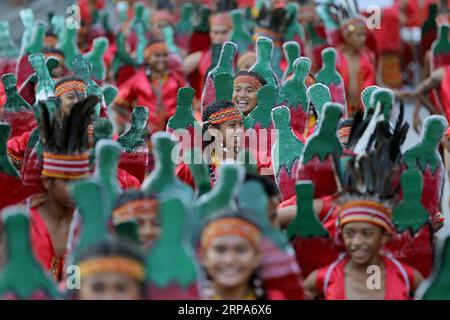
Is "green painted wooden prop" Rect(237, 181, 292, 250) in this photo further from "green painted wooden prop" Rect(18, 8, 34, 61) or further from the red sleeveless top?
"green painted wooden prop" Rect(18, 8, 34, 61)

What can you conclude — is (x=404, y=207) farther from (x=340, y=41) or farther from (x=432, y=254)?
(x=340, y=41)

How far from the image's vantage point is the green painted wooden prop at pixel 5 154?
6304mm

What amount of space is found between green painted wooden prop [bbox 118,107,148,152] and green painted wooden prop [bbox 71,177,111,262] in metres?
2.56

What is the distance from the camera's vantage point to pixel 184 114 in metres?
7.85

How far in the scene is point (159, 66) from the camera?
11.4 metres

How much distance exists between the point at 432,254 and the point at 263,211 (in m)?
1.18

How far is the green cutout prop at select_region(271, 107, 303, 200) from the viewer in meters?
7.23

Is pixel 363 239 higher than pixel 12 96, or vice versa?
pixel 12 96

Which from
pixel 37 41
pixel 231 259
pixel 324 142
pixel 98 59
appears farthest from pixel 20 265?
pixel 37 41

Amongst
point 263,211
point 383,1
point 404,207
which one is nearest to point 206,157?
point 404,207

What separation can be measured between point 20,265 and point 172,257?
0.55 m

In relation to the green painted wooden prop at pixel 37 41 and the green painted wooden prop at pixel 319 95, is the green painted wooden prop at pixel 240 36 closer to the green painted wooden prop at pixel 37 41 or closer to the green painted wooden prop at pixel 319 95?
the green painted wooden prop at pixel 37 41

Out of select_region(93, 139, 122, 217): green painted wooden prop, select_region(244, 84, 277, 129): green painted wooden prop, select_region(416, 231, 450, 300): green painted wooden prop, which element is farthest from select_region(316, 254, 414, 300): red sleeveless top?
select_region(244, 84, 277, 129): green painted wooden prop

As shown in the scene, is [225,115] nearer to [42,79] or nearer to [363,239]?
[42,79]
